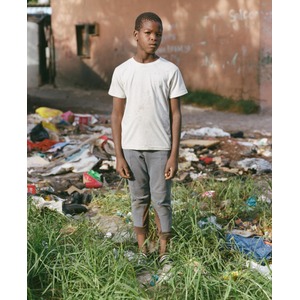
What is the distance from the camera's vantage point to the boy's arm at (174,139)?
3391 mm

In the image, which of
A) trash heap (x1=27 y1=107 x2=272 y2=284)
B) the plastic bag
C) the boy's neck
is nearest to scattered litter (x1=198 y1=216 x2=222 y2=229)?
trash heap (x1=27 y1=107 x2=272 y2=284)

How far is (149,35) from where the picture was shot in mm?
3330

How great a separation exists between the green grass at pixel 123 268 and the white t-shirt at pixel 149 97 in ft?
2.09

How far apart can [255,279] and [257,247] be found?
76 centimetres

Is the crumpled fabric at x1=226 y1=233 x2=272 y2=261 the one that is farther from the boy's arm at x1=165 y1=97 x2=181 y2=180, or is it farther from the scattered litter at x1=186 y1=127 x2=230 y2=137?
the scattered litter at x1=186 y1=127 x2=230 y2=137

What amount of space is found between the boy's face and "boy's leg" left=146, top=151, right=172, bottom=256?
1.92ft

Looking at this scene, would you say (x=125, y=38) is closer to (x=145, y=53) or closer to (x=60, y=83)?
(x=60, y=83)

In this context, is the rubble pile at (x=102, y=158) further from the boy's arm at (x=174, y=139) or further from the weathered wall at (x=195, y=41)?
the weathered wall at (x=195, y=41)

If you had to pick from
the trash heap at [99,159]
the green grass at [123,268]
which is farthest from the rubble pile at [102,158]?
the green grass at [123,268]

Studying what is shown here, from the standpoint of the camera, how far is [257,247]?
3.90 m

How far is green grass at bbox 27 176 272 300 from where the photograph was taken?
3.01m

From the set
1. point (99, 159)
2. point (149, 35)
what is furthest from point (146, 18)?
point (99, 159)

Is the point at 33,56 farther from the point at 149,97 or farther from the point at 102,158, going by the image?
the point at 149,97
